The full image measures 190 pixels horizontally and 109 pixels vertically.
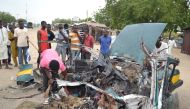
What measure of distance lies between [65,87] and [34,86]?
348 centimetres


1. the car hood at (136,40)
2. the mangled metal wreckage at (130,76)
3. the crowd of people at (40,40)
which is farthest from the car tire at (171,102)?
the crowd of people at (40,40)

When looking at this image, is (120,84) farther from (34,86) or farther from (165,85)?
(34,86)

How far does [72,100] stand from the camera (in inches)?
232

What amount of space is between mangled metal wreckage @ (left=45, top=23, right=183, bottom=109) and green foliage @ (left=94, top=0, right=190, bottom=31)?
80.1ft

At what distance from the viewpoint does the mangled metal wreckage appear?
17.9 feet

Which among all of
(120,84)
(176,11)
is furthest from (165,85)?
(176,11)

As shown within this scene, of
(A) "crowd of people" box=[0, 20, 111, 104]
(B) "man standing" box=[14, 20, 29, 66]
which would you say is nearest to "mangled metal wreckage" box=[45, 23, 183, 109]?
(A) "crowd of people" box=[0, 20, 111, 104]

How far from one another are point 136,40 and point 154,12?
1009 inches

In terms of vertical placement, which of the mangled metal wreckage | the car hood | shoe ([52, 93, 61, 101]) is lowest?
shoe ([52, 93, 61, 101])

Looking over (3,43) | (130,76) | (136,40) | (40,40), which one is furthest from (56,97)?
(3,43)

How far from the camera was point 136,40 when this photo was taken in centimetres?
785

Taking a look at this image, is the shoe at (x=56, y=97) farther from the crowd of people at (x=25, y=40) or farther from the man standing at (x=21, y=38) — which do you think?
the man standing at (x=21, y=38)

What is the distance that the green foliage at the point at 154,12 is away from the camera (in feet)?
105

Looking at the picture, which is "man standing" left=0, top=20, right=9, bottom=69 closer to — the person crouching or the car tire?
the person crouching
